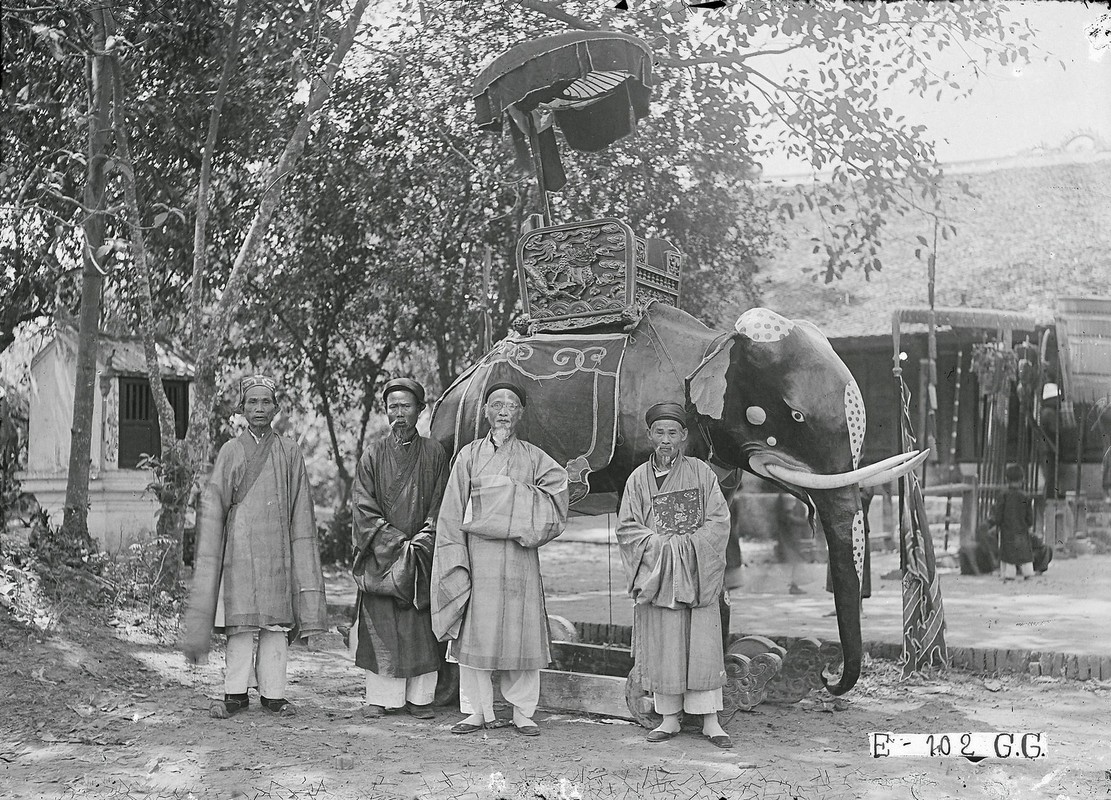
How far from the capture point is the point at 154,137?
23.3 ft

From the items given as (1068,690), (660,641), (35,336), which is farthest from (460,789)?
(35,336)

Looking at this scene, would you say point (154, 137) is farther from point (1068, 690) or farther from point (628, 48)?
point (1068, 690)

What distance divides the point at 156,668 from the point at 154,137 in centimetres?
352

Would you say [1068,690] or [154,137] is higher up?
[154,137]

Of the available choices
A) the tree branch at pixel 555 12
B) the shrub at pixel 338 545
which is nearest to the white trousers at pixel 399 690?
the tree branch at pixel 555 12

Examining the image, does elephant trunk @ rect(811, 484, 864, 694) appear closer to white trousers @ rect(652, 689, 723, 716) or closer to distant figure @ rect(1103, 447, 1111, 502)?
white trousers @ rect(652, 689, 723, 716)

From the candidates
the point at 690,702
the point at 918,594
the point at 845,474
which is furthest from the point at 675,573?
the point at 918,594

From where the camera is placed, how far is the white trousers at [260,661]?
451cm

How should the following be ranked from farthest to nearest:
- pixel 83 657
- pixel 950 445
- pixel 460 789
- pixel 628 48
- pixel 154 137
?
1. pixel 950 445
2. pixel 154 137
3. pixel 83 657
4. pixel 628 48
5. pixel 460 789

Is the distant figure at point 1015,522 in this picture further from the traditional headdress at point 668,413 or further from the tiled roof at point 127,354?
the tiled roof at point 127,354

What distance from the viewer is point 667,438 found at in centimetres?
418

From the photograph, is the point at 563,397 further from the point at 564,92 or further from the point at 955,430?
the point at 955,430

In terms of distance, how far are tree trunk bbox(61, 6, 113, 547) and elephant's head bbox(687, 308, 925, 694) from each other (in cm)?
397

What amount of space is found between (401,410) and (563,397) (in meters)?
0.77
